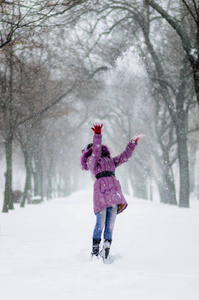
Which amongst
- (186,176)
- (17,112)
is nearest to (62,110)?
(17,112)

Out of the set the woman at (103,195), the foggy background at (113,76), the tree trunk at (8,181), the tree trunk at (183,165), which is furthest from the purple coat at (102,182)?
the tree trunk at (183,165)

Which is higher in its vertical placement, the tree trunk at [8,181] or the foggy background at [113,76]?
the foggy background at [113,76]

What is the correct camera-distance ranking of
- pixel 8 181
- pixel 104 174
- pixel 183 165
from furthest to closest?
pixel 183 165, pixel 8 181, pixel 104 174

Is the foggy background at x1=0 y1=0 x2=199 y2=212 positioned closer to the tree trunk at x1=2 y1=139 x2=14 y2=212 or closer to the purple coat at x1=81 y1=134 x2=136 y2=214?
the tree trunk at x1=2 y1=139 x2=14 y2=212

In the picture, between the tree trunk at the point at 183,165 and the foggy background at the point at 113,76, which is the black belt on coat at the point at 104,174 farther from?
the tree trunk at the point at 183,165

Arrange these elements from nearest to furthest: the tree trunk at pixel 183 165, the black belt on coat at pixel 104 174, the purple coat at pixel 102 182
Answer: the purple coat at pixel 102 182 → the black belt on coat at pixel 104 174 → the tree trunk at pixel 183 165

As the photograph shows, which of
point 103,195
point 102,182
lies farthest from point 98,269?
point 102,182

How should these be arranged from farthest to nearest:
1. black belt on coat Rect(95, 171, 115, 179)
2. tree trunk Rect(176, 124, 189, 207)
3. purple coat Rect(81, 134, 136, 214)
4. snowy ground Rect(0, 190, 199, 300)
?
tree trunk Rect(176, 124, 189, 207) < black belt on coat Rect(95, 171, 115, 179) < purple coat Rect(81, 134, 136, 214) < snowy ground Rect(0, 190, 199, 300)

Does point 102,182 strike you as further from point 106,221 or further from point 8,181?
point 8,181

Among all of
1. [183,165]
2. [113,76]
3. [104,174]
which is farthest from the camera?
[113,76]

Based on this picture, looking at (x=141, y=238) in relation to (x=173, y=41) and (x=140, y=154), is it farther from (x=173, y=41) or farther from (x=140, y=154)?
(x=140, y=154)

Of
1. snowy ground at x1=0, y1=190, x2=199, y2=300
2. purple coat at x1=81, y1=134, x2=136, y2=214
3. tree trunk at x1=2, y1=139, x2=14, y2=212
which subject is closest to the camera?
snowy ground at x1=0, y1=190, x2=199, y2=300

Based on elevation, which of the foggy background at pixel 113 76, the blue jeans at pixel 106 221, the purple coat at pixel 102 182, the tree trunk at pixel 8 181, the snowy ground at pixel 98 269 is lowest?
the snowy ground at pixel 98 269

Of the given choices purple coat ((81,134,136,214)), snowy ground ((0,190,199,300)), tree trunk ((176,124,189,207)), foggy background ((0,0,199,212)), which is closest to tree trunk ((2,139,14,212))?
foggy background ((0,0,199,212))
